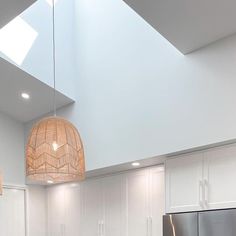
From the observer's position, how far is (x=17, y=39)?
4.73 meters

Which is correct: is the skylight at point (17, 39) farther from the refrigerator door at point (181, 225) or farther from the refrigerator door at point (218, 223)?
the refrigerator door at point (218, 223)

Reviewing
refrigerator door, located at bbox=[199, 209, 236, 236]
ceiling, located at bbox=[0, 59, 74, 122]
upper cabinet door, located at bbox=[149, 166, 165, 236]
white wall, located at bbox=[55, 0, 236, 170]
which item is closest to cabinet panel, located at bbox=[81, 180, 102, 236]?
white wall, located at bbox=[55, 0, 236, 170]

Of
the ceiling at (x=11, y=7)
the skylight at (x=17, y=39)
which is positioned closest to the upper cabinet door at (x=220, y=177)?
→ the ceiling at (x=11, y=7)

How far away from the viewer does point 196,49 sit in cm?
392

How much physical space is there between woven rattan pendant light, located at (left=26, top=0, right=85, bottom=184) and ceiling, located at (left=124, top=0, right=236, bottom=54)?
4.21 ft

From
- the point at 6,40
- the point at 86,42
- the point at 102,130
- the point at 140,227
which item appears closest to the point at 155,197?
the point at 140,227

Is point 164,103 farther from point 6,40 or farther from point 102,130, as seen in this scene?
point 6,40

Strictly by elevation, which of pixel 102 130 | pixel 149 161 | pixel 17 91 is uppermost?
pixel 17 91

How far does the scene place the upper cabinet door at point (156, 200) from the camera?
445 centimetres

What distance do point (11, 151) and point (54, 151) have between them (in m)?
3.18

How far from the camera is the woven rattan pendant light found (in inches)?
101

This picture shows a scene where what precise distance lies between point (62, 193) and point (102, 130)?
4.89ft

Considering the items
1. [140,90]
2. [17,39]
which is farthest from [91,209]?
[17,39]

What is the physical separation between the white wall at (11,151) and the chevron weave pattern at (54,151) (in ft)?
9.43
